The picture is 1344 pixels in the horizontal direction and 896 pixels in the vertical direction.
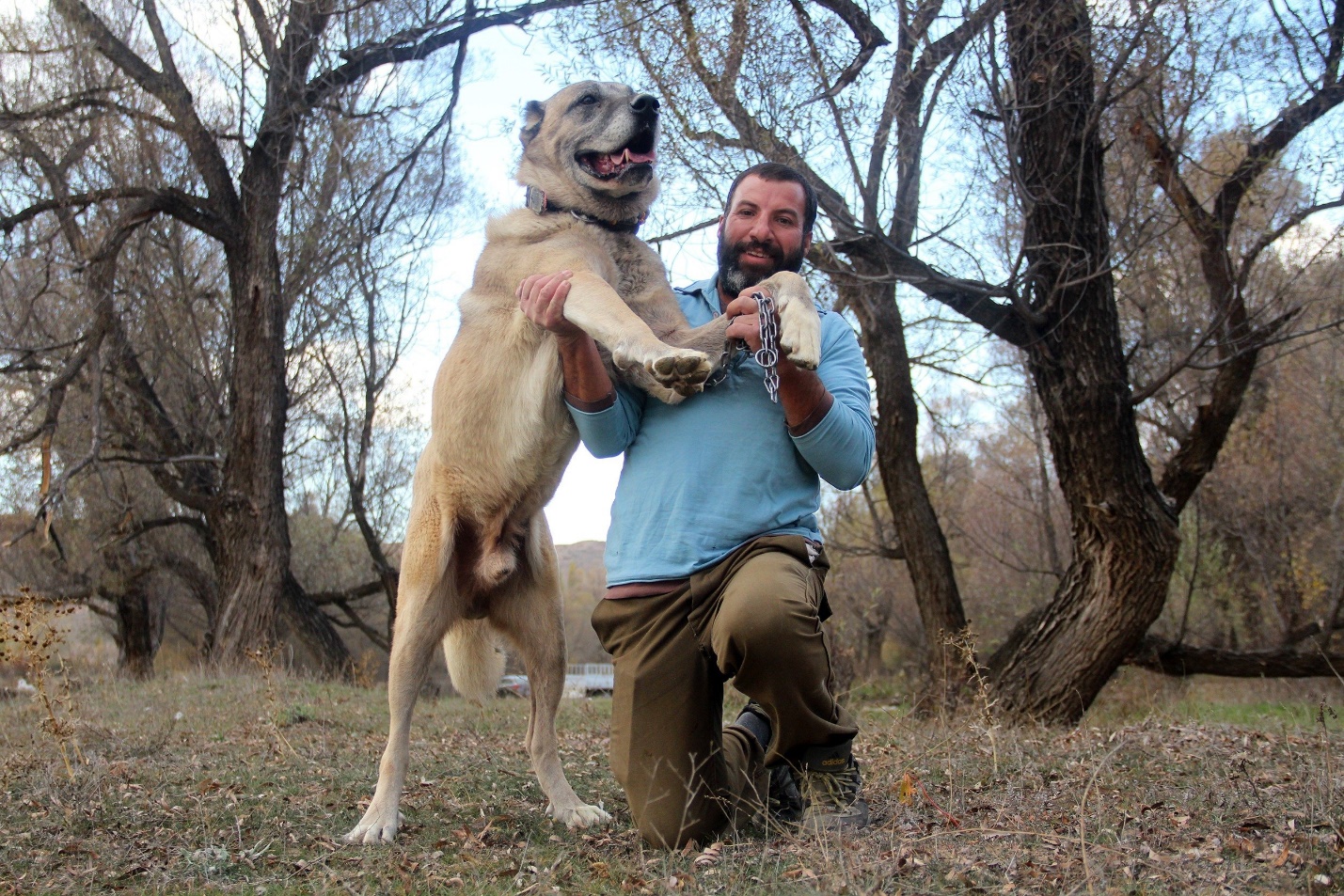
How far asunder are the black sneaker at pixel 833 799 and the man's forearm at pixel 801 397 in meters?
0.88

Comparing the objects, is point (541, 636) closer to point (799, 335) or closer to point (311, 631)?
point (799, 335)

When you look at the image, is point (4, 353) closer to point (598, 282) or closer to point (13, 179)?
point (13, 179)

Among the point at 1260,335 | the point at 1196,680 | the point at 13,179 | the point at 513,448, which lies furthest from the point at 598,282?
the point at 1196,680

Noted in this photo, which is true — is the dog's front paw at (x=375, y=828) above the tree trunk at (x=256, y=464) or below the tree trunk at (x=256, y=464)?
below

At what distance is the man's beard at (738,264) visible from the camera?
114 inches

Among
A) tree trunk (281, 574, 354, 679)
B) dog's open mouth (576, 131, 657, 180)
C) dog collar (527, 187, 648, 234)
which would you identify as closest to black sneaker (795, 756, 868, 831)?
dog collar (527, 187, 648, 234)

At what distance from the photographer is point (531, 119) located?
3365 mm

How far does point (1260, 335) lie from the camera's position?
20.6 ft

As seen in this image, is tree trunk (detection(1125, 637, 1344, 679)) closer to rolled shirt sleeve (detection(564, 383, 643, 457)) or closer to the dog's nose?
rolled shirt sleeve (detection(564, 383, 643, 457))

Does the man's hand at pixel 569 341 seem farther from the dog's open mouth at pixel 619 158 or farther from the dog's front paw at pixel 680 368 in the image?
the dog's open mouth at pixel 619 158

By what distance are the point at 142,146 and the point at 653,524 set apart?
936cm

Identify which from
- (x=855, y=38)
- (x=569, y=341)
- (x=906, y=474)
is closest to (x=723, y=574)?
(x=569, y=341)

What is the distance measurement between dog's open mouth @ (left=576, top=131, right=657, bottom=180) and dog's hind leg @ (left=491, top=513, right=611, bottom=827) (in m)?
1.12

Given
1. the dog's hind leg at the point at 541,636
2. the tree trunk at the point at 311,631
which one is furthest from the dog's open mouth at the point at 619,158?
the tree trunk at the point at 311,631
